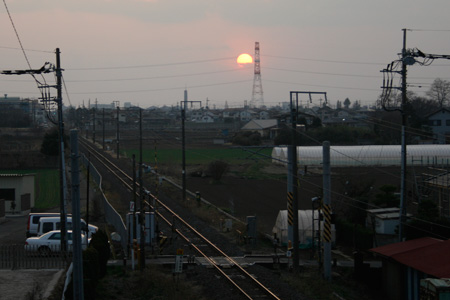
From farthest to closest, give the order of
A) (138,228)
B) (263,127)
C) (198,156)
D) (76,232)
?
(263,127) → (198,156) → (138,228) → (76,232)

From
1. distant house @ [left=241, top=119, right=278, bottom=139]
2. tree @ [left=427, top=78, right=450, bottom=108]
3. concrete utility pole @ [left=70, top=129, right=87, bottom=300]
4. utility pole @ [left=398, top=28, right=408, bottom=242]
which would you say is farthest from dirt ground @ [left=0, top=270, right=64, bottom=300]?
tree @ [left=427, top=78, right=450, bottom=108]

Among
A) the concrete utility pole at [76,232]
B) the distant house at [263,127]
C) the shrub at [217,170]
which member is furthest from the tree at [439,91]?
the concrete utility pole at [76,232]

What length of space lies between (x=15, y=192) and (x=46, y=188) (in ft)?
26.0

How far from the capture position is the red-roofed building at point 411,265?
11087 mm

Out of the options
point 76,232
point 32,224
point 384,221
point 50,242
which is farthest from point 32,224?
point 384,221

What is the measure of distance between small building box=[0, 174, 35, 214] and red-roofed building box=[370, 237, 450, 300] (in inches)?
594

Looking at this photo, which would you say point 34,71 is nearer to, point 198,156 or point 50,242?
point 50,242

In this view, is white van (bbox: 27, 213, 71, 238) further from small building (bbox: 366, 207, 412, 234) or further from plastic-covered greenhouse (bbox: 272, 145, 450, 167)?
plastic-covered greenhouse (bbox: 272, 145, 450, 167)

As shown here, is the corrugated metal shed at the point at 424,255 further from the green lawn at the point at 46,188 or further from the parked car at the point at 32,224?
the green lawn at the point at 46,188

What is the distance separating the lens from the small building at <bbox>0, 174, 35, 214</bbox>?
21469 mm

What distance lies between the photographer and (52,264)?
10711 mm

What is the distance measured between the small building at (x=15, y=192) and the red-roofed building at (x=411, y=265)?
1508 cm

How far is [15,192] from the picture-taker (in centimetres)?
2158

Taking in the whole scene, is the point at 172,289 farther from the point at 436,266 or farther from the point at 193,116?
the point at 193,116
